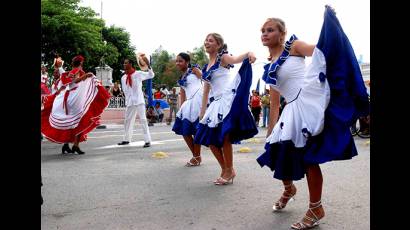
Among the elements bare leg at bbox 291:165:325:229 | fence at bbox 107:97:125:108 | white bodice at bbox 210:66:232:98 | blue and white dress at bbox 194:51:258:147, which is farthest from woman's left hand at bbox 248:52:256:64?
fence at bbox 107:97:125:108

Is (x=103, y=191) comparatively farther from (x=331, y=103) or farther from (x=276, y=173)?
(x=331, y=103)

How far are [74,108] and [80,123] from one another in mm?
342

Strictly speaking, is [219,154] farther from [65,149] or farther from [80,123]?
[65,149]

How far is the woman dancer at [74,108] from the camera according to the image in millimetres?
8859

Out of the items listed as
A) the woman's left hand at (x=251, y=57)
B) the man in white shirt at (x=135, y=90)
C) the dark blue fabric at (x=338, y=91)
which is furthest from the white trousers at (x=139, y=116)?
the dark blue fabric at (x=338, y=91)

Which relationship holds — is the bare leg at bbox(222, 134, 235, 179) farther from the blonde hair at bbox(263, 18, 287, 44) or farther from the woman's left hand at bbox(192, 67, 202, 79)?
the woman's left hand at bbox(192, 67, 202, 79)

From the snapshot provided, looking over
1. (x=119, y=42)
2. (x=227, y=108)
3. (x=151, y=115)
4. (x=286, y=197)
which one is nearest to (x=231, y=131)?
(x=227, y=108)

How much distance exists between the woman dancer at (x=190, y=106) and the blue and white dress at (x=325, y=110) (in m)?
3.43

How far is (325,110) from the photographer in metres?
3.47

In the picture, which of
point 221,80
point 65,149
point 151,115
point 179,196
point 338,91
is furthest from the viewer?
point 151,115

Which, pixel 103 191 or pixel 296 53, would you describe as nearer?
pixel 296 53
